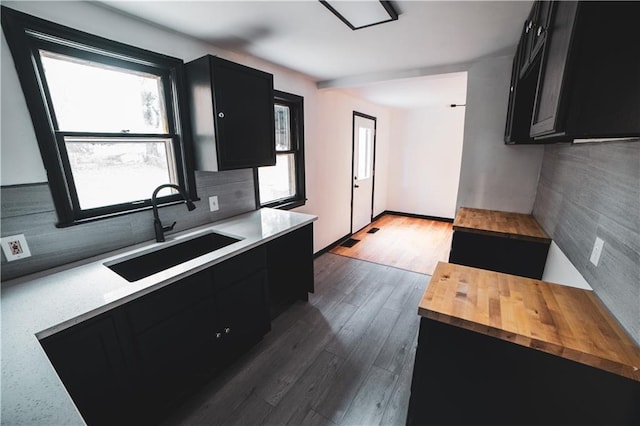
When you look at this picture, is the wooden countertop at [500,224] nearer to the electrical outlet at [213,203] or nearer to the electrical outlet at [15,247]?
the electrical outlet at [213,203]

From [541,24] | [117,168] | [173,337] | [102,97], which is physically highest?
[541,24]

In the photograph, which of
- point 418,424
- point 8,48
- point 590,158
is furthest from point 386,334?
point 8,48

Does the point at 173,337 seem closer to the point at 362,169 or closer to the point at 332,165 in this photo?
the point at 332,165

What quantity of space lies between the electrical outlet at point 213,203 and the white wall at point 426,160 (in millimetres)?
4443

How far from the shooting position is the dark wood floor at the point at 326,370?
1.51 m

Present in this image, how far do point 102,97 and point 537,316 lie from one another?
97.7 inches

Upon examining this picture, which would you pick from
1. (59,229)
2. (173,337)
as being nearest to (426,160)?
(173,337)

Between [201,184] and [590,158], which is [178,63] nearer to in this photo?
[201,184]

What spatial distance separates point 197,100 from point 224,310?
1449mm

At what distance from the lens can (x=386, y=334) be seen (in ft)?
7.08

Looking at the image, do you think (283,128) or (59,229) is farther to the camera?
(283,128)

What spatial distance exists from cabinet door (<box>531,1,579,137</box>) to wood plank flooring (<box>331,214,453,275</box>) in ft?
8.28

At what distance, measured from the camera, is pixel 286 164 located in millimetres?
3027

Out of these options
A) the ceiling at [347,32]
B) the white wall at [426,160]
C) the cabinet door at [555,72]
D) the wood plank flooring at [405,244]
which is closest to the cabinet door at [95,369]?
the ceiling at [347,32]
